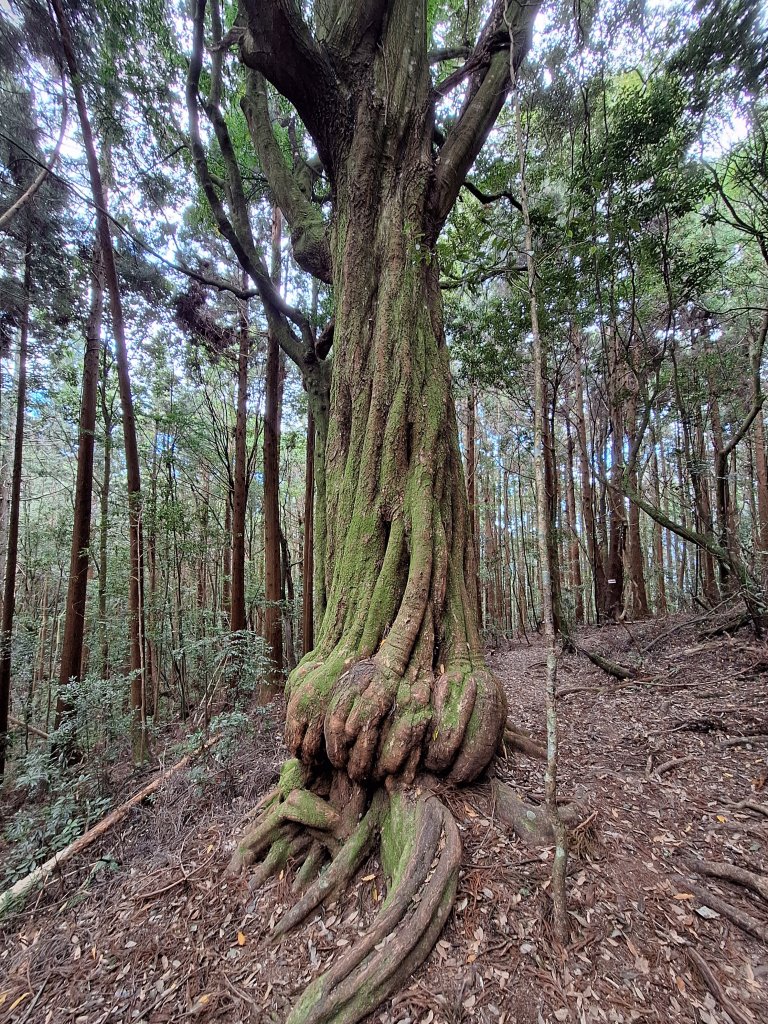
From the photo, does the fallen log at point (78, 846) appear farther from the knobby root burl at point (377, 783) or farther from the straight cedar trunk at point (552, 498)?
the straight cedar trunk at point (552, 498)

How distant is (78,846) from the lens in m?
4.05

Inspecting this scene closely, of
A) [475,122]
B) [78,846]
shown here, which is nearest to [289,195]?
[475,122]

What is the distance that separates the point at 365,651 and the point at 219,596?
1451cm

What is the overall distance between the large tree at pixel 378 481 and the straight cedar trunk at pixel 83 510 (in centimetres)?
482

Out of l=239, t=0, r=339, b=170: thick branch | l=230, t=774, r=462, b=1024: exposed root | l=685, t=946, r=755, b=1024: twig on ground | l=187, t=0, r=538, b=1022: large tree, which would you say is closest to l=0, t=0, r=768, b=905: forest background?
l=187, t=0, r=538, b=1022: large tree

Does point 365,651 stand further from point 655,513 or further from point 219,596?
point 219,596

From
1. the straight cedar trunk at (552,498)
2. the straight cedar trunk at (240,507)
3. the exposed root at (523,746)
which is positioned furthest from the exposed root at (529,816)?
the straight cedar trunk at (240,507)

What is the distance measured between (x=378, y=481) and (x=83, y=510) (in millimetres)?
6717

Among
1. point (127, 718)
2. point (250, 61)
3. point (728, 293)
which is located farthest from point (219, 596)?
point (728, 293)

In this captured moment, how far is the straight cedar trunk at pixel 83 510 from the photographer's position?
23.7 ft

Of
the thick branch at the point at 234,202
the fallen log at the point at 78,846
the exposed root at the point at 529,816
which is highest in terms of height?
the thick branch at the point at 234,202

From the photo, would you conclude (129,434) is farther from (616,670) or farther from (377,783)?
(616,670)

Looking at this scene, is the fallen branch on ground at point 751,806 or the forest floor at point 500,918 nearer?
the forest floor at point 500,918

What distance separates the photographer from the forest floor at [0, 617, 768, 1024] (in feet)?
5.51
